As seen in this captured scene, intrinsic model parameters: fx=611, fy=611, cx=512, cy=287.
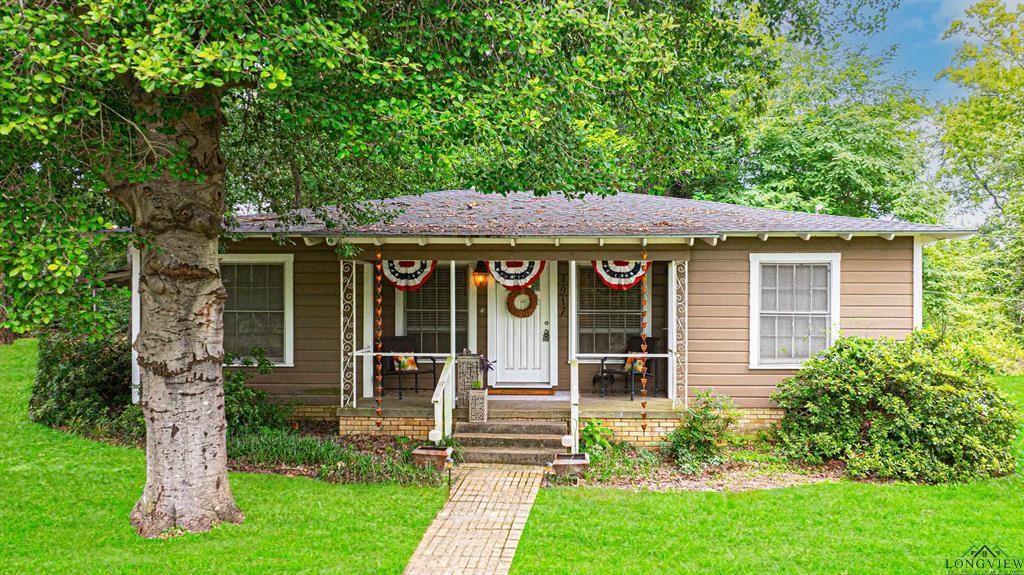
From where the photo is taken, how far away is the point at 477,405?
8258 millimetres

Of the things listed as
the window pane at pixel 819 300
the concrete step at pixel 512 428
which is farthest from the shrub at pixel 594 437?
the window pane at pixel 819 300

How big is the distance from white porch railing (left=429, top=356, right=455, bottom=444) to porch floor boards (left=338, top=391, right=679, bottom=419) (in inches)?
18.4

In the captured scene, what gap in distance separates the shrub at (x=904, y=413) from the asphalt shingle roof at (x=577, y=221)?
5.51 feet

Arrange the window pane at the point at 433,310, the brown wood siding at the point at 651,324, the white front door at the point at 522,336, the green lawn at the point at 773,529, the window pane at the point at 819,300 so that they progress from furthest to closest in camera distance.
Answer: the window pane at the point at 433,310
the brown wood siding at the point at 651,324
the white front door at the point at 522,336
the window pane at the point at 819,300
the green lawn at the point at 773,529

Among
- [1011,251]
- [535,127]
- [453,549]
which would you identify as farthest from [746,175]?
[453,549]

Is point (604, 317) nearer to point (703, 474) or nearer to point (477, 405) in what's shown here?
point (477, 405)

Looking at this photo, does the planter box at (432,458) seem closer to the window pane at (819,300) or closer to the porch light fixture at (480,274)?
the porch light fixture at (480,274)

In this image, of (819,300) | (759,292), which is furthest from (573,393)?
(819,300)

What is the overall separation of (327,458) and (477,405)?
6.70 feet

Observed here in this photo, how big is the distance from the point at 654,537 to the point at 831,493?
7.84 ft

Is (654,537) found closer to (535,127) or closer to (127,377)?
(535,127)

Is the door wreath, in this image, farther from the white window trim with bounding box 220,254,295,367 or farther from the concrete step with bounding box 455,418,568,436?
the white window trim with bounding box 220,254,295,367

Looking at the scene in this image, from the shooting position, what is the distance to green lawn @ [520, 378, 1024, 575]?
15.7 ft

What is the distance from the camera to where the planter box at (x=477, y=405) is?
8.23 m
